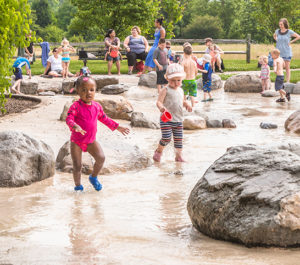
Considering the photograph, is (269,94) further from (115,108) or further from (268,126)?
(115,108)

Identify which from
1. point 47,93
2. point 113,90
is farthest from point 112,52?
point 47,93

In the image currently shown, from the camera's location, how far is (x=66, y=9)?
78250 mm

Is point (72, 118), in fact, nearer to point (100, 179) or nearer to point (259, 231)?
point (100, 179)

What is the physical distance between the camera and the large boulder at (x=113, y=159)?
6.93 metres

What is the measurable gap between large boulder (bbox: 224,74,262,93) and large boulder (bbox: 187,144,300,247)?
11436 mm

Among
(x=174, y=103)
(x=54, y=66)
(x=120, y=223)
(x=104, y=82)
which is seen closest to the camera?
(x=120, y=223)

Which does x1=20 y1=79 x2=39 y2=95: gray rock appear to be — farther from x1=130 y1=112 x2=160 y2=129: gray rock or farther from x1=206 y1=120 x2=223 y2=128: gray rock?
x1=206 y1=120 x2=223 y2=128: gray rock

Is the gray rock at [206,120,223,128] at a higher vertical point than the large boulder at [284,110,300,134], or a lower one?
lower

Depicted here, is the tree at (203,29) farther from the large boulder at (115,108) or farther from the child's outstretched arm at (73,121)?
the child's outstretched arm at (73,121)

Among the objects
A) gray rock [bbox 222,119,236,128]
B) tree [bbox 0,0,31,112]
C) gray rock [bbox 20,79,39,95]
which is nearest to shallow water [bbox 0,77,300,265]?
gray rock [bbox 222,119,236,128]

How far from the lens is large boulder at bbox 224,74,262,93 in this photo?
1592cm

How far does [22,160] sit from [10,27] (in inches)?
155

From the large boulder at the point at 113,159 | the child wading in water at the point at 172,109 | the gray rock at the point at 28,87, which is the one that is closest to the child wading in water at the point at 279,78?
Result: the child wading in water at the point at 172,109

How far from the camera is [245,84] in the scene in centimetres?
1600
